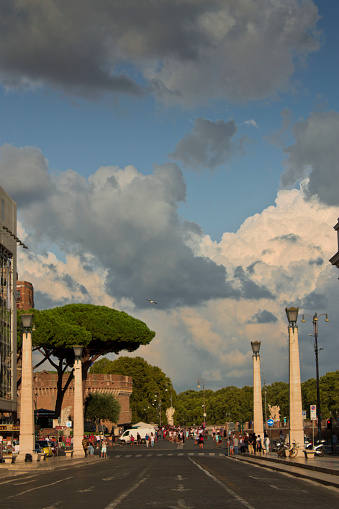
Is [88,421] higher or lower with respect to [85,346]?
lower

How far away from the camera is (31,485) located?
86.4ft

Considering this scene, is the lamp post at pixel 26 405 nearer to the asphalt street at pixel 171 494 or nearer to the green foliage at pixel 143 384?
the asphalt street at pixel 171 494

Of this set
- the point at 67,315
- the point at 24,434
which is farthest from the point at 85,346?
the point at 24,434

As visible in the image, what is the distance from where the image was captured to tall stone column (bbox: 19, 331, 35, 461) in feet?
141

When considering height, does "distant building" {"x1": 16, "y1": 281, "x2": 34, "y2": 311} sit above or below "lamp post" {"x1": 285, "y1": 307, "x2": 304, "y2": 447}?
above

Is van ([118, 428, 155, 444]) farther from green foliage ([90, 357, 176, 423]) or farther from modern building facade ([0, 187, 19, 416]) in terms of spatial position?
green foliage ([90, 357, 176, 423])

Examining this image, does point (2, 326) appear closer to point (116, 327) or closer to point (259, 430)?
point (116, 327)

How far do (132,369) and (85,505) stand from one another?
494 ft

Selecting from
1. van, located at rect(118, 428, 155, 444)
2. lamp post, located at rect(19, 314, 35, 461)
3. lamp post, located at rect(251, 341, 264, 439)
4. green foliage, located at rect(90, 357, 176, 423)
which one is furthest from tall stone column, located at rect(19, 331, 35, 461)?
green foliage, located at rect(90, 357, 176, 423)

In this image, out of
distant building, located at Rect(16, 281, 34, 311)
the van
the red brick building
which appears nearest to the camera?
the van

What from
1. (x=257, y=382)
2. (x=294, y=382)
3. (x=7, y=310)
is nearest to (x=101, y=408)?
(x=7, y=310)

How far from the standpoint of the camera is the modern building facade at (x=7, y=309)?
80.0 metres

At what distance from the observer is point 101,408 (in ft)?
343

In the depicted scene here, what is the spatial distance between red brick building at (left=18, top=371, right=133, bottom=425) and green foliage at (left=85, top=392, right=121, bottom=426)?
475 inches
